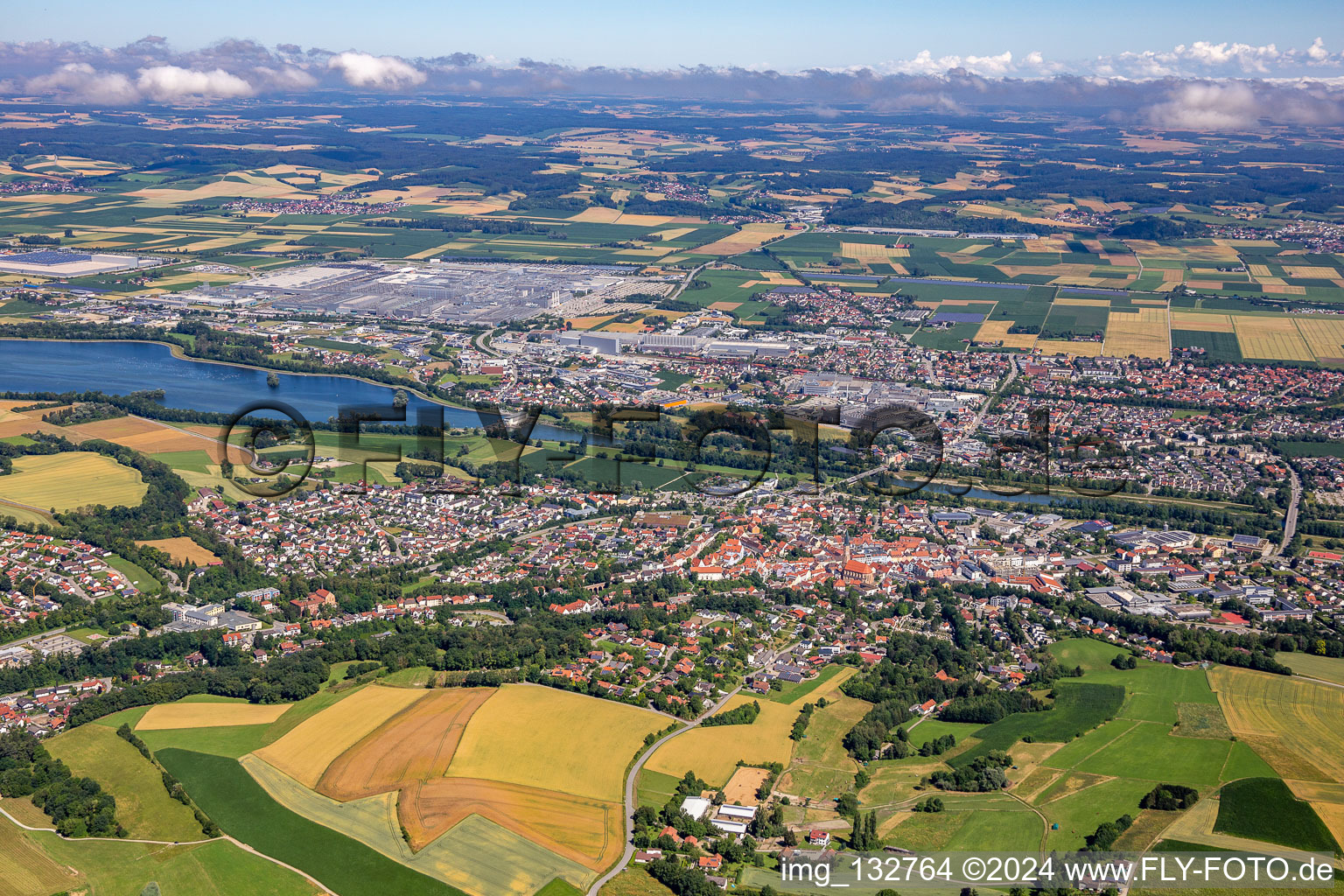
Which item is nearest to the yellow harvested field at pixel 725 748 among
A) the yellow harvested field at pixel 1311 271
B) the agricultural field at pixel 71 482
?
the agricultural field at pixel 71 482

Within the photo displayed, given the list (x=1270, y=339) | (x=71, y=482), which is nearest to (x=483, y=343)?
(x=71, y=482)

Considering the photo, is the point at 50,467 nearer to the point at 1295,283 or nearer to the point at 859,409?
the point at 859,409

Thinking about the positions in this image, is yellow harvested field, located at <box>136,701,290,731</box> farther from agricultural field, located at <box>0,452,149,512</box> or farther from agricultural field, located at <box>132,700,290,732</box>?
agricultural field, located at <box>0,452,149,512</box>

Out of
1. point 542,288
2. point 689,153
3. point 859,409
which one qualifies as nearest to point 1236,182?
point 689,153

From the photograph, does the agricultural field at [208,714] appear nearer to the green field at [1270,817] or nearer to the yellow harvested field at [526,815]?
the yellow harvested field at [526,815]

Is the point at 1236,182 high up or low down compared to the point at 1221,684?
up

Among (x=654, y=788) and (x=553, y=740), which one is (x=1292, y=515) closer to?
(x=654, y=788)
